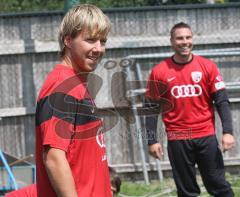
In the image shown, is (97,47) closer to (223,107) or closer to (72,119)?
(72,119)

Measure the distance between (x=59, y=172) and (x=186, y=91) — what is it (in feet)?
11.4

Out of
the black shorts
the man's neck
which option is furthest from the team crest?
the black shorts

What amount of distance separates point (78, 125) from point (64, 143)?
12 cm

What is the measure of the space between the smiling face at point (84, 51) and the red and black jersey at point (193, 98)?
3221 millimetres

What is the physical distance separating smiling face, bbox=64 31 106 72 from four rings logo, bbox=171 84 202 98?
321 centimetres

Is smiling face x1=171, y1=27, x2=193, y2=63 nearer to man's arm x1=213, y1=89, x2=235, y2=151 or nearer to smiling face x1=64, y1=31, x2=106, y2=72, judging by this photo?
man's arm x1=213, y1=89, x2=235, y2=151

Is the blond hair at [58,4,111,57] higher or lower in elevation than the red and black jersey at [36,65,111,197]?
higher

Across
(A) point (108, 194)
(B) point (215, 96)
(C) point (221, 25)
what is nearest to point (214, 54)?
(C) point (221, 25)

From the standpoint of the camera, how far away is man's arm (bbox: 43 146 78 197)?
8.96 feet

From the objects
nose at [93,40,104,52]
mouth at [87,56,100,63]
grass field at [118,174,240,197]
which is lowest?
grass field at [118,174,240,197]

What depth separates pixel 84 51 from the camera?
2.87 metres

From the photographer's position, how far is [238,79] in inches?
339

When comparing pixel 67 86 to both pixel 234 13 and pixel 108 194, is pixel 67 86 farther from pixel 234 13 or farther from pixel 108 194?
pixel 234 13

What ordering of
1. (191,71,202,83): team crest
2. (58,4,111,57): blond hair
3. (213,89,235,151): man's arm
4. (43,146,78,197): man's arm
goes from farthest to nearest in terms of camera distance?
(191,71,202,83): team crest < (213,89,235,151): man's arm < (58,4,111,57): blond hair < (43,146,78,197): man's arm
